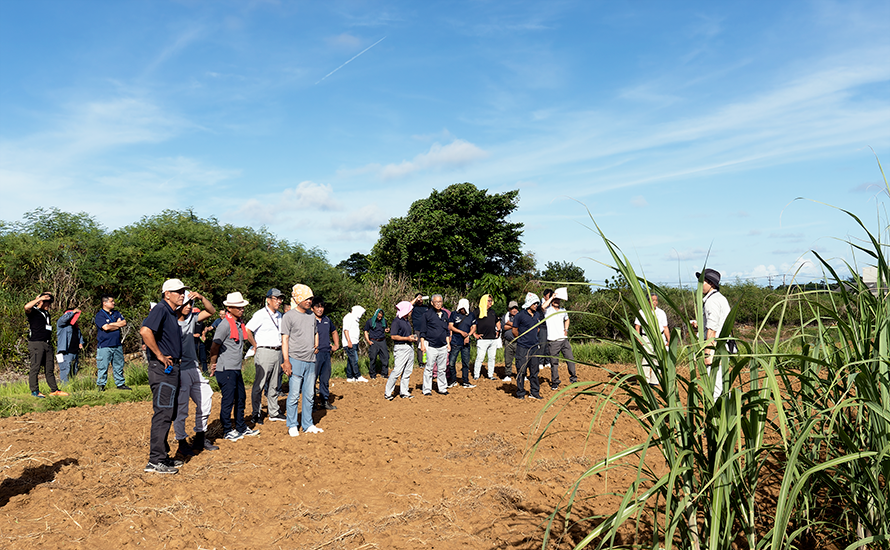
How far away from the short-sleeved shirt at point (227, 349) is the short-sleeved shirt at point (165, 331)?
119cm

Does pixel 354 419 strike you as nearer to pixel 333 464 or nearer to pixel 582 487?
pixel 333 464

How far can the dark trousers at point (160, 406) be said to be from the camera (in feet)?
17.5

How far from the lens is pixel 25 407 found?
850 cm

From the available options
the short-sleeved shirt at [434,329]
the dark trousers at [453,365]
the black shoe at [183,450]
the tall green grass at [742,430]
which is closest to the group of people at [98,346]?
the black shoe at [183,450]

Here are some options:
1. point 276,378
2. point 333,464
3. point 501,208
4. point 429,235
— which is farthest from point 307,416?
point 501,208

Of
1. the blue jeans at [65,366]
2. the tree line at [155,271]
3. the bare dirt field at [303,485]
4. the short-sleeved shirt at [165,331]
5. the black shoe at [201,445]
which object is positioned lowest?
the bare dirt field at [303,485]

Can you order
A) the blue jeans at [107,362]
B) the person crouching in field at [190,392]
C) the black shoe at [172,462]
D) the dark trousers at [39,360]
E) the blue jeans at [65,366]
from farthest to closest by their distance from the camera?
the blue jeans at [65,366]
the blue jeans at [107,362]
the dark trousers at [39,360]
the person crouching in field at [190,392]
the black shoe at [172,462]

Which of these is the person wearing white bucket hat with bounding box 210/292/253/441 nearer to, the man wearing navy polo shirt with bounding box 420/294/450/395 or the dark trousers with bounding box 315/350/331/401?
the dark trousers with bounding box 315/350/331/401

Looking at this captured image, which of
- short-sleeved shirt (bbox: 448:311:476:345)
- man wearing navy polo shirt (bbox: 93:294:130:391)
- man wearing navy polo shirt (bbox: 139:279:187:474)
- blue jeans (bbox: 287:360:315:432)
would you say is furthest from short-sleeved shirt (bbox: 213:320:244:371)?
short-sleeved shirt (bbox: 448:311:476:345)

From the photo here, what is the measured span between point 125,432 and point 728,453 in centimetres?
742

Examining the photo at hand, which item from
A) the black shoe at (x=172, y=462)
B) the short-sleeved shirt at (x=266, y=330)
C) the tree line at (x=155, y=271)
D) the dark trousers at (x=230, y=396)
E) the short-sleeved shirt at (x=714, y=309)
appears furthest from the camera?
the tree line at (x=155, y=271)

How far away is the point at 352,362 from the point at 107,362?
4.52m

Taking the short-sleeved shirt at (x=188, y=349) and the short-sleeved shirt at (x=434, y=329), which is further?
the short-sleeved shirt at (x=434, y=329)

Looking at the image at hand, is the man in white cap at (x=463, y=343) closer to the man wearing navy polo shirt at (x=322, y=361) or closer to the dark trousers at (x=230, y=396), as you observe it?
the man wearing navy polo shirt at (x=322, y=361)
